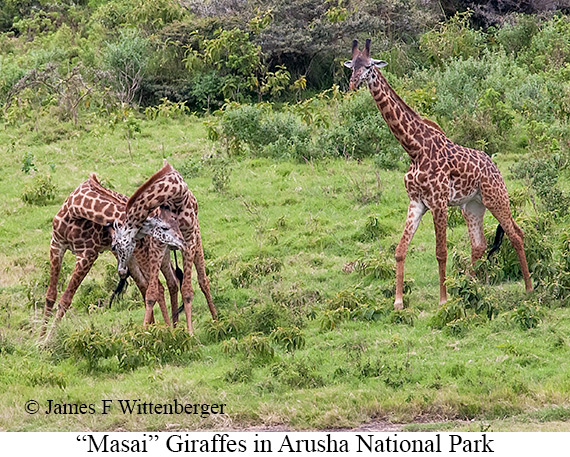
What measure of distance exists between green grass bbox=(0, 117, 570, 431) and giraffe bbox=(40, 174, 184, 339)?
441mm

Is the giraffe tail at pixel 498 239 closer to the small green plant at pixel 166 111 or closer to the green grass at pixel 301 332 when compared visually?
the green grass at pixel 301 332

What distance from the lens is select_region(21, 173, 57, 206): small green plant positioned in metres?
16.6

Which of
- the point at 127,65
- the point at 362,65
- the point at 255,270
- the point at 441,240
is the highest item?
the point at 362,65

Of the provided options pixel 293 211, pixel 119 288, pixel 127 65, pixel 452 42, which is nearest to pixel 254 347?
pixel 119 288

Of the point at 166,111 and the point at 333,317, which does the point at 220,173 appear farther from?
the point at 333,317

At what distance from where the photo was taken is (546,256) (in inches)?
481

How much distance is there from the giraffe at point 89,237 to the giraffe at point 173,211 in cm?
19

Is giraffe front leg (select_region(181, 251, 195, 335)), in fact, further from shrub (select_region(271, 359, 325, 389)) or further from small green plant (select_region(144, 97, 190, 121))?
small green plant (select_region(144, 97, 190, 121))

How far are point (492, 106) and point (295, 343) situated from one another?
8.77 m

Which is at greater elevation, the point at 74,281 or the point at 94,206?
the point at 94,206

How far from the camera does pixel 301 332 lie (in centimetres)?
1084

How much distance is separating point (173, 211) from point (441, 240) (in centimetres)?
305

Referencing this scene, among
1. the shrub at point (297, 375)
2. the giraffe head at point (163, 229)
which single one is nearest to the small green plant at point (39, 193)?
the giraffe head at point (163, 229)

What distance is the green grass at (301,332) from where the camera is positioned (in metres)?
9.15
